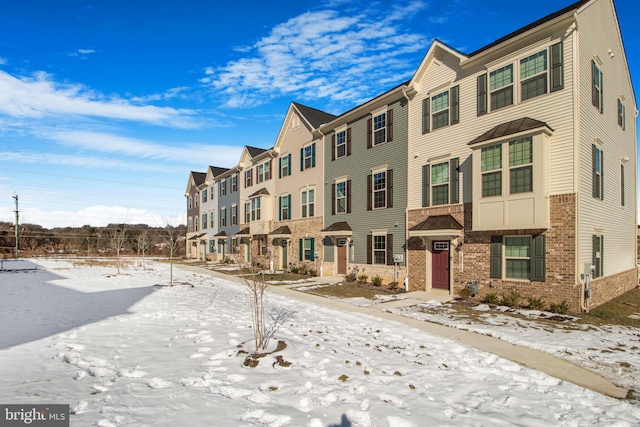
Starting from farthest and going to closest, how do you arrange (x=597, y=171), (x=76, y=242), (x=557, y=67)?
(x=76, y=242) → (x=597, y=171) → (x=557, y=67)

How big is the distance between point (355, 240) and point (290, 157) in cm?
989

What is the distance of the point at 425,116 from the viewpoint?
1603 cm

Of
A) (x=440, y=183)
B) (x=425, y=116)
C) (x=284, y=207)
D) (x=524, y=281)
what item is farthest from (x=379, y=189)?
(x=284, y=207)

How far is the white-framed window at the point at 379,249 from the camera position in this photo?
17.8 metres

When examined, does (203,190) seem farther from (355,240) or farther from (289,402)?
(289,402)

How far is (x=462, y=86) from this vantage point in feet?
47.9

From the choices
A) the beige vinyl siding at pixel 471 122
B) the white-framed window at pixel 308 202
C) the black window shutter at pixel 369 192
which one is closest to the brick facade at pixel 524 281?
the beige vinyl siding at pixel 471 122

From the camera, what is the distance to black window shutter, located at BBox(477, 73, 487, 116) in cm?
1366

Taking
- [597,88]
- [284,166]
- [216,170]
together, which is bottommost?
[284,166]

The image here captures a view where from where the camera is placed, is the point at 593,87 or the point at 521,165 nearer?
the point at 521,165

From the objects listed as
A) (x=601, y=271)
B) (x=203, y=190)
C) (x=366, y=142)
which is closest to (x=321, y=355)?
(x=601, y=271)

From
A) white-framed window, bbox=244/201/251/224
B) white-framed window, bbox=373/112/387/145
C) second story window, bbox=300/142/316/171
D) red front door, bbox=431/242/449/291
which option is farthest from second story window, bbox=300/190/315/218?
red front door, bbox=431/242/449/291

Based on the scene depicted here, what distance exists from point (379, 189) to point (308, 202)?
23.0 feet

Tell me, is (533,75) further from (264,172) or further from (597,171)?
(264,172)
